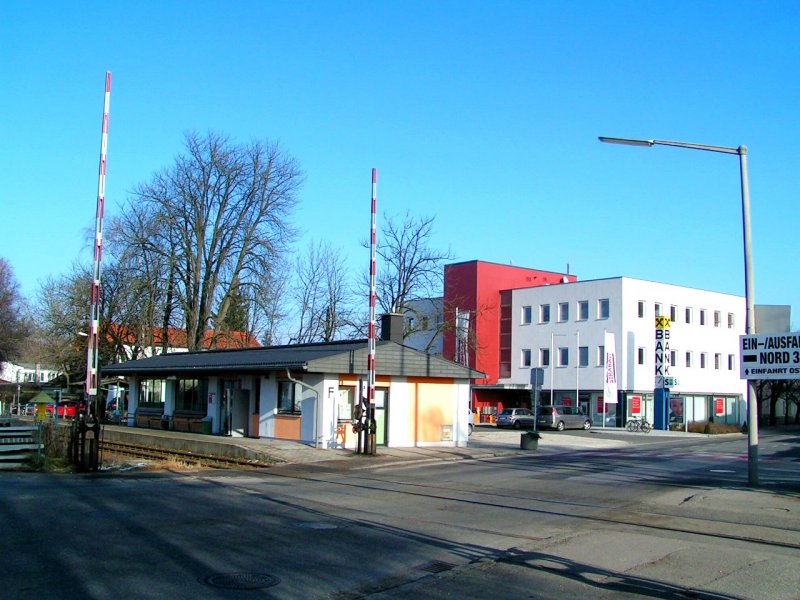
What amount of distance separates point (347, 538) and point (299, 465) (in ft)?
42.6

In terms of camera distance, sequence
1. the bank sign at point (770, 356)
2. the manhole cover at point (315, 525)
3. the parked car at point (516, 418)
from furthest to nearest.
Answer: the parked car at point (516, 418)
the bank sign at point (770, 356)
the manhole cover at point (315, 525)

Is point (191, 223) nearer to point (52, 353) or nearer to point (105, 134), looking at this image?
point (52, 353)

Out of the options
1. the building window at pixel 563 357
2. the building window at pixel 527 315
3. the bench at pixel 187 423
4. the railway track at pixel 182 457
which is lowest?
the railway track at pixel 182 457

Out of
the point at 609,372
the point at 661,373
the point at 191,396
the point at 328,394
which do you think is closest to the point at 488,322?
the point at 609,372

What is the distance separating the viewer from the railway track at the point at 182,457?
24.6m

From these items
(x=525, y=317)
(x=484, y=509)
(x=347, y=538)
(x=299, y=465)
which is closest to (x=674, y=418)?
(x=525, y=317)

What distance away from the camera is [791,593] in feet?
27.5

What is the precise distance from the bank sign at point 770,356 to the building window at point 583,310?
43.9m

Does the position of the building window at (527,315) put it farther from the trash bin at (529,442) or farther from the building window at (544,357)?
the trash bin at (529,442)

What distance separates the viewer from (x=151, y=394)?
139 feet

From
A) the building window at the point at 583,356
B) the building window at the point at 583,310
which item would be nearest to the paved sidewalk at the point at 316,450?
the building window at the point at 583,356

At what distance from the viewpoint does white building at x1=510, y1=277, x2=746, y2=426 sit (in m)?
59.7

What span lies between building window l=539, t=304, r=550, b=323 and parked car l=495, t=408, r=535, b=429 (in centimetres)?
1183

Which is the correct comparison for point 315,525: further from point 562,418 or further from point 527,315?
point 527,315
